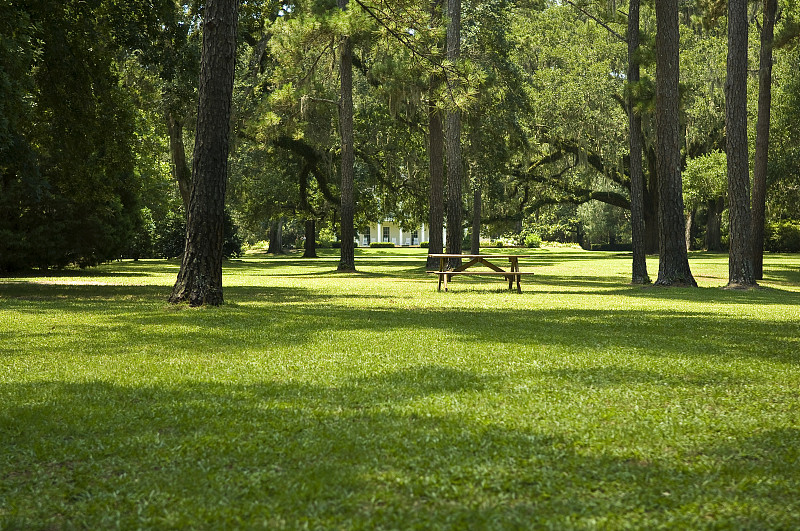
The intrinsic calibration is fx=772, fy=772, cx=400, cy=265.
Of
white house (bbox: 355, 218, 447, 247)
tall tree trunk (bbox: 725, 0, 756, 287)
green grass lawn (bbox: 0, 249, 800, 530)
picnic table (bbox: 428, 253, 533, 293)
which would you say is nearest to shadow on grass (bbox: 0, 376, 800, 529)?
green grass lawn (bbox: 0, 249, 800, 530)

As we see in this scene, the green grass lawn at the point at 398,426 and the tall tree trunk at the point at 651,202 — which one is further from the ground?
the tall tree trunk at the point at 651,202

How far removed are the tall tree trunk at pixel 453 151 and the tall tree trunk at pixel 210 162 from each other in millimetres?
11073

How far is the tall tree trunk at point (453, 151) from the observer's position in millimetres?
22639

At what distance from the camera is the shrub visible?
158 feet

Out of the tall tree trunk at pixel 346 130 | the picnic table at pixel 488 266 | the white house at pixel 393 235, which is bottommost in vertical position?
the picnic table at pixel 488 266

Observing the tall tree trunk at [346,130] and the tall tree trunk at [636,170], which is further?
the tall tree trunk at [346,130]

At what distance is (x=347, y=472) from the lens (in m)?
3.67

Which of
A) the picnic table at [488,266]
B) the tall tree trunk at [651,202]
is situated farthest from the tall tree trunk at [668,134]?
the tall tree trunk at [651,202]

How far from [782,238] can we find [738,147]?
35358 millimetres

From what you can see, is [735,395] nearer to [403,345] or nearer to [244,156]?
[403,345]

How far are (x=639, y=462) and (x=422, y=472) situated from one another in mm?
1105

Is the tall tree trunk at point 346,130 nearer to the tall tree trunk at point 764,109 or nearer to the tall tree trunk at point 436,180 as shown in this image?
the tall tree trunk at point 436,180

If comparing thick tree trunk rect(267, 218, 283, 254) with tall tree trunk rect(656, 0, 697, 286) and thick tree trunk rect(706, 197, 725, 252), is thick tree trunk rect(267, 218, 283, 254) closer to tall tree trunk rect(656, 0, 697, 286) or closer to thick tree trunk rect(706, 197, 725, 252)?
thick tree trunk rect(706, 197, 725, 252)

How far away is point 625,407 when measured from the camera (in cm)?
504
